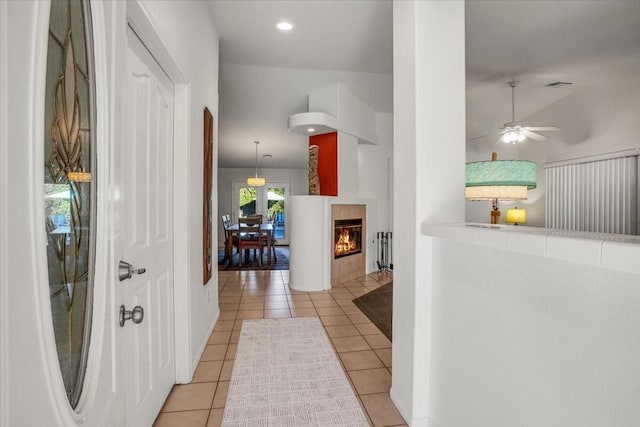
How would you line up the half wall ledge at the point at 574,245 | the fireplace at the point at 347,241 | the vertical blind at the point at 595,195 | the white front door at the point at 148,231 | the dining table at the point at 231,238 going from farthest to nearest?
the dining table at the point at 231,238
the fireplace at the point at 347,241
the vertical blind at the point at 595,195
the white front door at the point at 148,231
the half wall ledge at the point at 574,245

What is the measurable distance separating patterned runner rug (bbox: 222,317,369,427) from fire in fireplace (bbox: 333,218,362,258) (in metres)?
2.15

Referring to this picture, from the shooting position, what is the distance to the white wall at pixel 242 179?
35.0 feet

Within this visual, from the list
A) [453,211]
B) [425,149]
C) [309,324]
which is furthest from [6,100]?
[309,324]

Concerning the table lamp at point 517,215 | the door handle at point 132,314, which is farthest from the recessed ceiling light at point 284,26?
the table lamp at point 517,215

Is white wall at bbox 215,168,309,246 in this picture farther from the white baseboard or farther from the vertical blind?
the white baseboard

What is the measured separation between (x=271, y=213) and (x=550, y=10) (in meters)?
9.06

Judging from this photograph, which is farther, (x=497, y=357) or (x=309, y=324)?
(x=309, y=324)

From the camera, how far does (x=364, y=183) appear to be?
592cm

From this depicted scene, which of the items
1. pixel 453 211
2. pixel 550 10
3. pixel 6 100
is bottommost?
pixel 453 211

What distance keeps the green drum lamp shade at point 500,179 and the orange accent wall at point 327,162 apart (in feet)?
9.21

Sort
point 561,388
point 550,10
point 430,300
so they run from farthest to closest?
point 550,10
point 430,300
point 561,388

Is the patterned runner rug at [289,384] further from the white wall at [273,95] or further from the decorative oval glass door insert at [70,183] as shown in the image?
the white wall at [273,95]

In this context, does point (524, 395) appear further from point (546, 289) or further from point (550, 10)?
point (550, 10)

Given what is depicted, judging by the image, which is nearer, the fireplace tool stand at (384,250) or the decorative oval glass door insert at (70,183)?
the decorative oval glass door insert at (70,183)
